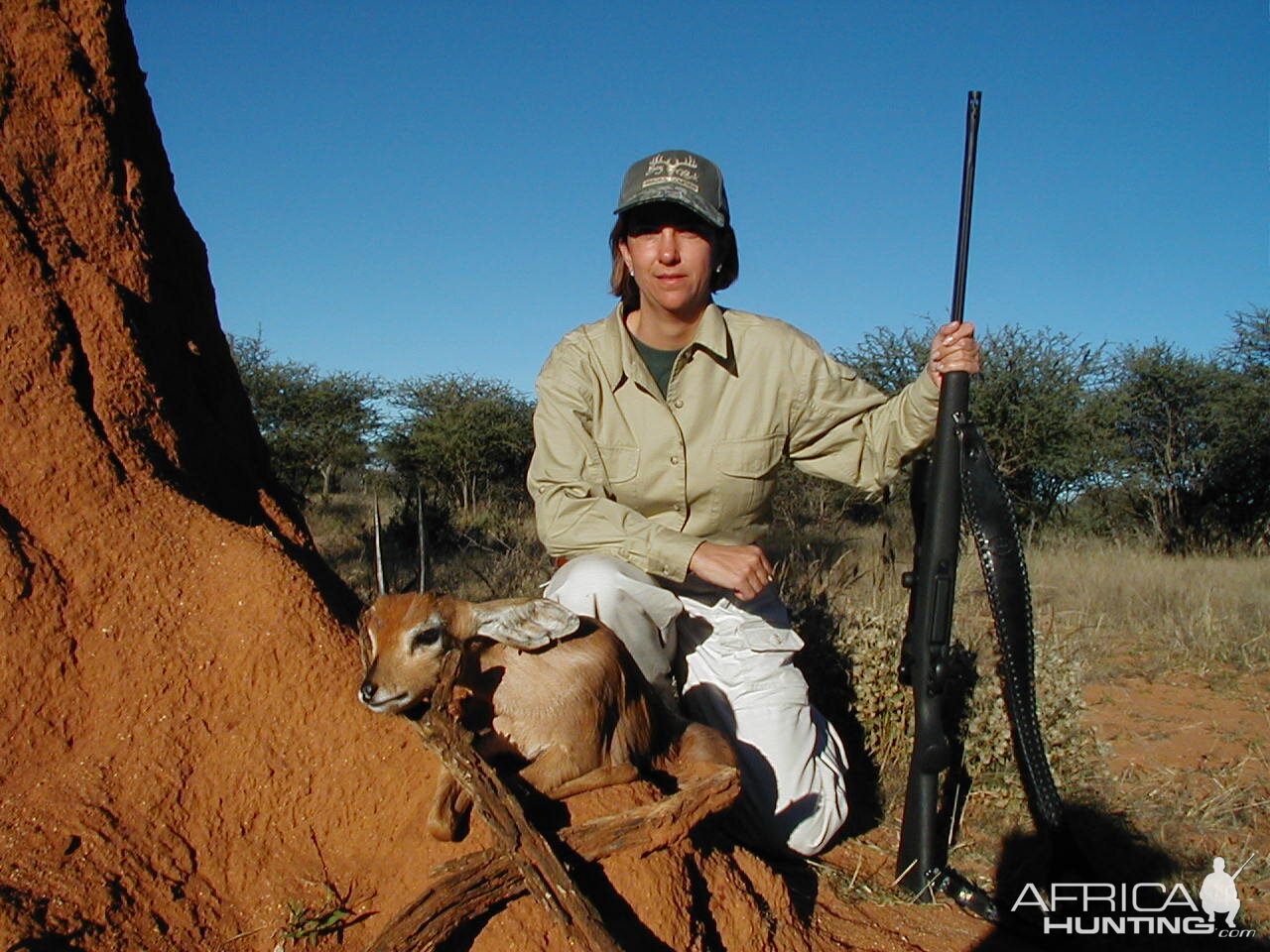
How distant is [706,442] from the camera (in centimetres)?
418

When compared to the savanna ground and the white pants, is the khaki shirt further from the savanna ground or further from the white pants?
the savanna ground

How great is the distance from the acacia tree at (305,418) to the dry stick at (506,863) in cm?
1737

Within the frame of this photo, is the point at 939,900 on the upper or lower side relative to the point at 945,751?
lower

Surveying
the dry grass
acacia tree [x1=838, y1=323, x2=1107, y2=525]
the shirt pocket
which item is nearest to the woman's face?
the shirt pocket

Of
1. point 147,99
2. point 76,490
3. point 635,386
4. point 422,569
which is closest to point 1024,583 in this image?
point 635,386

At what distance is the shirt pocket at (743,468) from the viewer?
418 centimetres

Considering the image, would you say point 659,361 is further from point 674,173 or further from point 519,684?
point 519,684

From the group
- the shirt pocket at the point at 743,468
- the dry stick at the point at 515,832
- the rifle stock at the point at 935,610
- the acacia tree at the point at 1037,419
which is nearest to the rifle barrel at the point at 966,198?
the rifle stock at the point at 935,610

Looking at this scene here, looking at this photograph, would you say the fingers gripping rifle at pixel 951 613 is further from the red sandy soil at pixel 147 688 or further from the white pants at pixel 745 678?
the red sandy soil at pixel 147 688

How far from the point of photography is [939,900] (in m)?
3.68

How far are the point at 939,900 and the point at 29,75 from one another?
12.9 ft

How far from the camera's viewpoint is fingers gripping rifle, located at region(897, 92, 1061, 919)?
372cm

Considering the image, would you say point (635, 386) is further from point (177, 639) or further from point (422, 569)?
point (177, 639)

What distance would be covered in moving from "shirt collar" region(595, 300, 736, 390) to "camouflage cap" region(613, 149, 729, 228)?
0.39 meters
